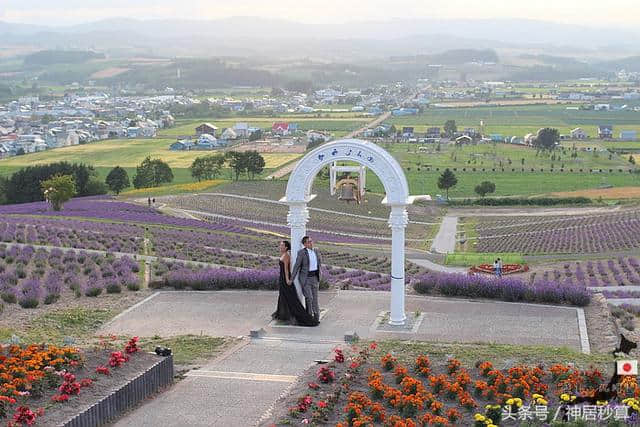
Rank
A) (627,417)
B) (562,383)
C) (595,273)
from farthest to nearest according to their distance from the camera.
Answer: (595,273) < (562,383) < (627,417)

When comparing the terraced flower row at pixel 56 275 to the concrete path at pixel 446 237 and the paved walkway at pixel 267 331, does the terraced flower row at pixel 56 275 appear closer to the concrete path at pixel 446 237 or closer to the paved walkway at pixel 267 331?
the paved walkway at pixel 267 331

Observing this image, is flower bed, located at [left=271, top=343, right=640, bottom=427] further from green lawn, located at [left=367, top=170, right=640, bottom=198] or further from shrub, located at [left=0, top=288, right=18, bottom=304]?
green lawn, located at [left=367, top=170, right=640, bottom=198]

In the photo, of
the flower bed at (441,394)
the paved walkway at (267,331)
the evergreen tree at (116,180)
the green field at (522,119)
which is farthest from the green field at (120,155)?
the flower bed at (441,394)

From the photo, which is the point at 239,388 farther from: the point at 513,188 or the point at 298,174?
the point at 513,188

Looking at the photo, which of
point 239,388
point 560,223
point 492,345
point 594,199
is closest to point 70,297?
point 239,388

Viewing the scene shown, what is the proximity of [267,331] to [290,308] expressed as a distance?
73cm

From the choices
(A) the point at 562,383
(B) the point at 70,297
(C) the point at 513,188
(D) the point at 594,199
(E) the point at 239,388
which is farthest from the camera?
(C) the point at 513,188

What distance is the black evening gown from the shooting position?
16812 millimetres

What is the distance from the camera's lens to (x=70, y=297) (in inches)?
755

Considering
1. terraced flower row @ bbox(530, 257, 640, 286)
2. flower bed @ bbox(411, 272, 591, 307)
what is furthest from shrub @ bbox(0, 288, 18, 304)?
terraced flower row @ bbox(530, 257, 640, 286)

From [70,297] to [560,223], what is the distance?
4575cm

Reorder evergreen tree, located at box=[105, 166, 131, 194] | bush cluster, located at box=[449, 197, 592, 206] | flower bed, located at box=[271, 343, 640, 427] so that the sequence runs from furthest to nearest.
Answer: evergreen tree, located at box=[105, 166, 131, 194]
bush cluster, located at box=[449, 197, 592, 206]
flower bed, located at box=[271, 343, 640, 427]

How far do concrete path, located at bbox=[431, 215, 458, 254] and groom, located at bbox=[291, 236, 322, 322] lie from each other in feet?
99.8

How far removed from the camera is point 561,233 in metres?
53.7
